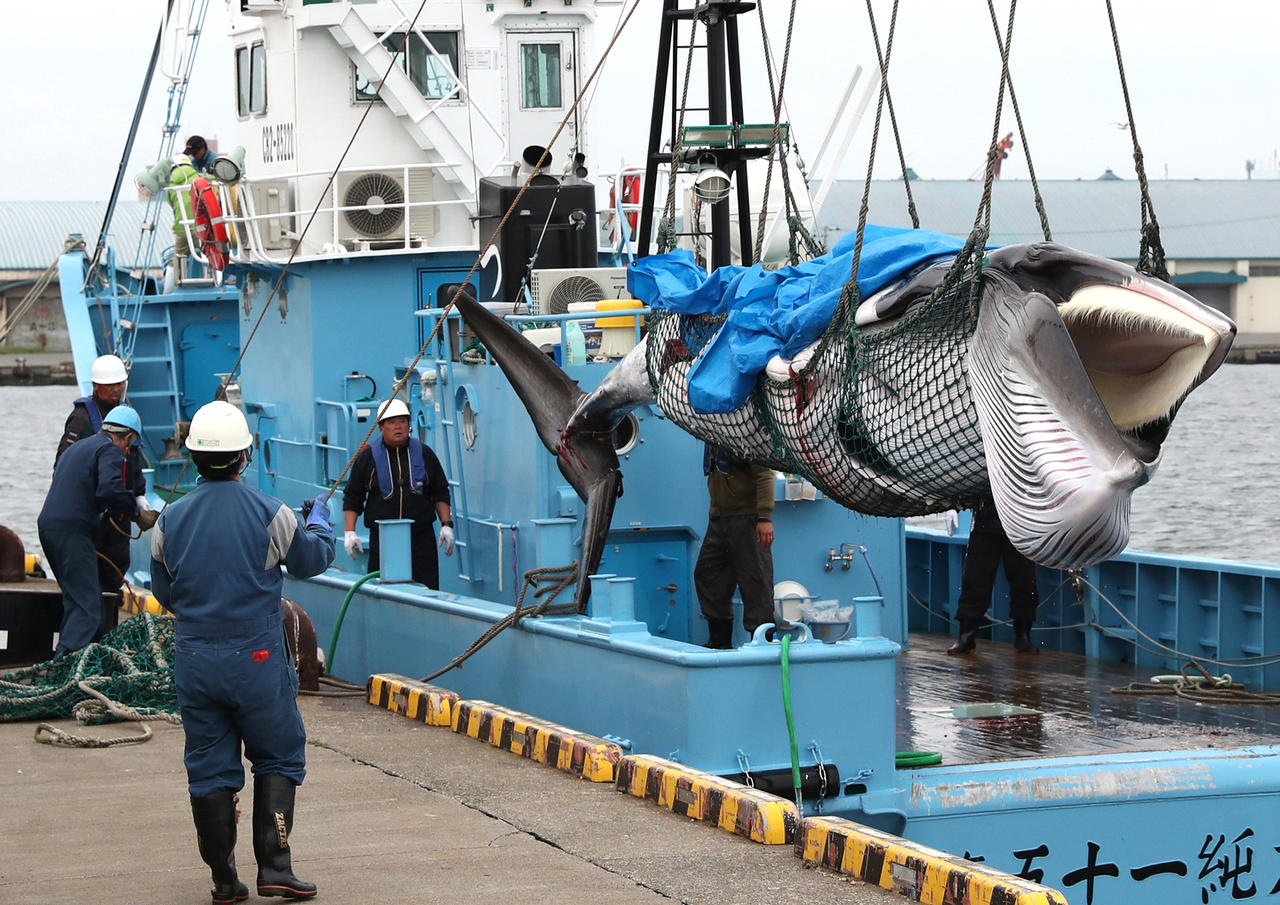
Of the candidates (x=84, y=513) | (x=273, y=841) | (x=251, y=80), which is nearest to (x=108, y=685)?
(x=84, y=513)

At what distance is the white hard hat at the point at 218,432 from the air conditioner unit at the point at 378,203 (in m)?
8.37

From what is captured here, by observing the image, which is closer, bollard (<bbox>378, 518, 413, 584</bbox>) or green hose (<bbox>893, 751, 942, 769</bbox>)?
green hose (<bbox>893, 751, 942, 769</bbox>)

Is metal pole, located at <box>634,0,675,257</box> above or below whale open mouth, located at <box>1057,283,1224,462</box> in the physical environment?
above

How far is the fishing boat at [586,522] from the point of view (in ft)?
26.8

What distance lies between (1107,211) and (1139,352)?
221ft

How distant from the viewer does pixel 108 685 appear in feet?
31.0

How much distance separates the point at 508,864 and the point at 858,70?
8304 mm

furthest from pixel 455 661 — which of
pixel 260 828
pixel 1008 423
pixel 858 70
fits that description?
pixel 858 70

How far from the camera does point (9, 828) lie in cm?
705

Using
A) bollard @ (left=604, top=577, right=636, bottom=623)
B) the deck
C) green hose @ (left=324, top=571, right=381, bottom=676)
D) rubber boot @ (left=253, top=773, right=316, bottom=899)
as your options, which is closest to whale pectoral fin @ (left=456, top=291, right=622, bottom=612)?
bollard @ (left=604, top=577, right=636, bottom=623)

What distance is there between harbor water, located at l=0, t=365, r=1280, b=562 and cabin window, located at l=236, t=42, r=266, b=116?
21.8 feet

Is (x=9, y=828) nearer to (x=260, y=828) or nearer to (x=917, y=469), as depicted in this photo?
(x=260, y=828)

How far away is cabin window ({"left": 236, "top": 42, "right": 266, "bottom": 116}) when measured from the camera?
15.3 metres

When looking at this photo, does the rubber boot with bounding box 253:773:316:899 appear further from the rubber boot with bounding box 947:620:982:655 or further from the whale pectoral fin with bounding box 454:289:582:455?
the rubber boot with bounding box 947:620:982:655
